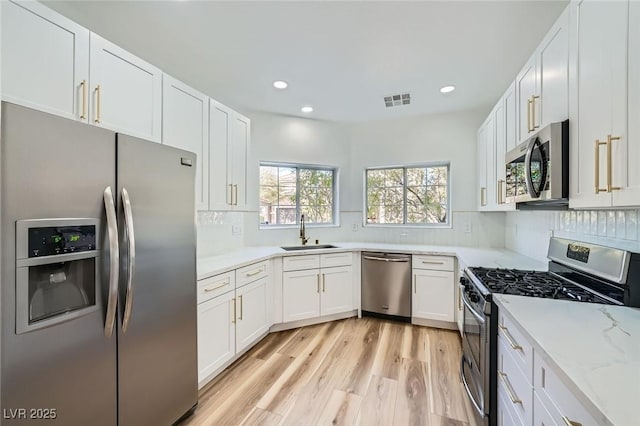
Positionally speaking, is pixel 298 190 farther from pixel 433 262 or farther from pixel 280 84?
pixel 433 262

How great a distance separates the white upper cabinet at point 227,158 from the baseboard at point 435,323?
236cm

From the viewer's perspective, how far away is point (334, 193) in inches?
161

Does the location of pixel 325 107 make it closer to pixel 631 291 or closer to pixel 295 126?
pixel 295 126

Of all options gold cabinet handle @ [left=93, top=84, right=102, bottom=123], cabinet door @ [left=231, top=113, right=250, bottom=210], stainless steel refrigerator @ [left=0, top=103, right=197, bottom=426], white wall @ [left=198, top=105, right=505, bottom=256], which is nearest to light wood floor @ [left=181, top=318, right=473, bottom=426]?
stainless steel refrigerator @ [left=0, top=103, right=197, bottom=426]

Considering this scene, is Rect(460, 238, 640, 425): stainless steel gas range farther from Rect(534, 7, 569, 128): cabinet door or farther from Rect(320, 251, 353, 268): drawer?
Rect(320, 251, 353, 268): drawer

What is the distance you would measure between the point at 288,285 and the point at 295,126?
2.13m

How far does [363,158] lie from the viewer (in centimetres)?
398

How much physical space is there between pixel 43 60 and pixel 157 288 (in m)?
1.23

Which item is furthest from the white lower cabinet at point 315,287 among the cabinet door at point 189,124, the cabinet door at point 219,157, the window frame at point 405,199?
the cabinet door at point 189,124

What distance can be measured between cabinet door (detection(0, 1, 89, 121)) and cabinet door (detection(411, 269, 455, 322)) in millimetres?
3235

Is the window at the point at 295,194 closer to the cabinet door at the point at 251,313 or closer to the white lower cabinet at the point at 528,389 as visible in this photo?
the cabinet door at the point at 251,313

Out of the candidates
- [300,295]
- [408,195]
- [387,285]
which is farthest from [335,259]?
[408,195]

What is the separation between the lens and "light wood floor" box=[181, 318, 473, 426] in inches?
69.0

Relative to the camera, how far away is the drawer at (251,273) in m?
2.40
